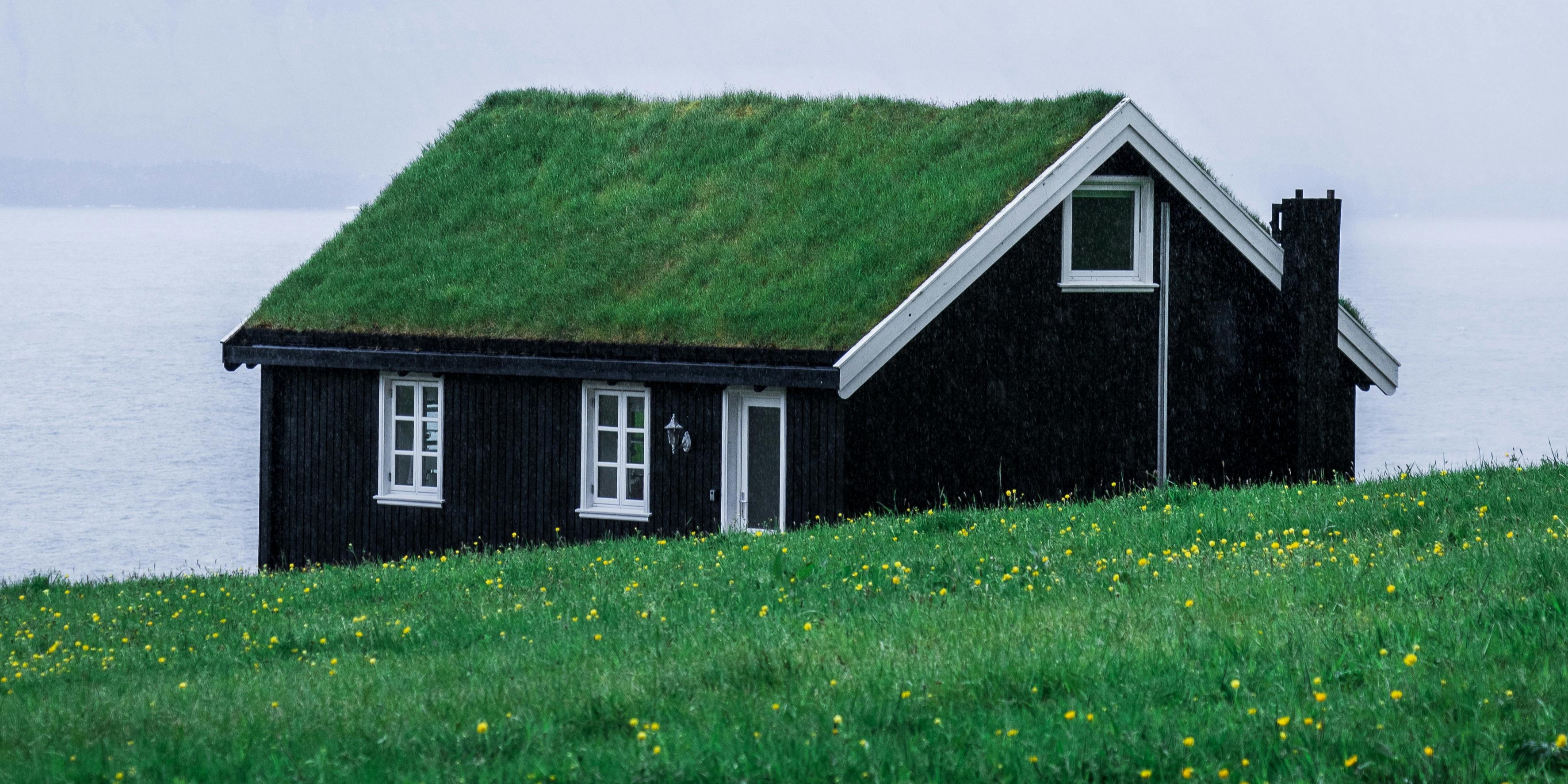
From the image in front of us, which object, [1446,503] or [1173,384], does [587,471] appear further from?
[1446,503]

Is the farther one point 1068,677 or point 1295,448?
point 1295,448

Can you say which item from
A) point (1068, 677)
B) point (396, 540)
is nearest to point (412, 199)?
point (396, 540)

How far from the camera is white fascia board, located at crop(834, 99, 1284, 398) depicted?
18.2 meters

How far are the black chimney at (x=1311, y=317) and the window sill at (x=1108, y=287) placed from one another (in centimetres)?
194

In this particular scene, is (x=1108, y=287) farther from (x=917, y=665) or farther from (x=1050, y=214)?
(x=917, y=665)

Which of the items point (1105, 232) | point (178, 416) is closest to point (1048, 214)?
point (1105, 232)

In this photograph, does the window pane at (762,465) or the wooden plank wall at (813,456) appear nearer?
the wooden plank wall at (813,456)

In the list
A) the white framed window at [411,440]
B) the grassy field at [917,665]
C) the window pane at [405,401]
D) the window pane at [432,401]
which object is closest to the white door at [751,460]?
the white framed window at [411,440]

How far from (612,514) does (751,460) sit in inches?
76.6

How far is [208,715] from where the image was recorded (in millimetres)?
8484

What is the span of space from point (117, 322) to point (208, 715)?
130187 mm

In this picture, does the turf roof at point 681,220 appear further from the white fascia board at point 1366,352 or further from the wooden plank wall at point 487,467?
the white fascia board at point 1366,352

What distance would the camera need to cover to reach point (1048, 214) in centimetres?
1978

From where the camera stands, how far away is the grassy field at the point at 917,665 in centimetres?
680
